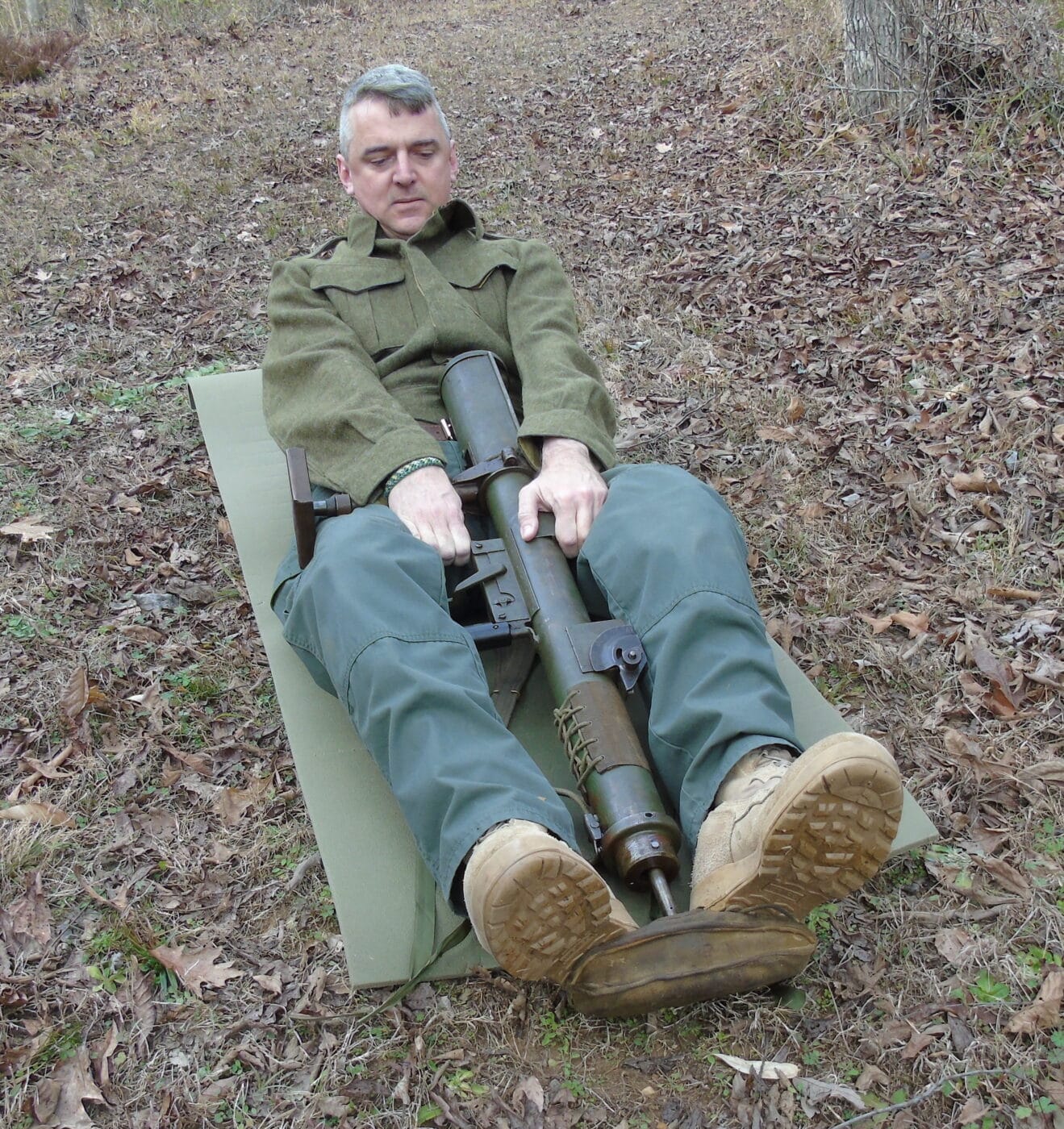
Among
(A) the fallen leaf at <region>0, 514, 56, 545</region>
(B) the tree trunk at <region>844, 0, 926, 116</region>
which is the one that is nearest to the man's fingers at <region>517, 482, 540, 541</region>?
(A) the fallen leaf at <region>0, 514, 56, 545</region>

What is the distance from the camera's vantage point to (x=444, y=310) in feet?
11.3

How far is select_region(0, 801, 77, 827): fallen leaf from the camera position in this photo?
266 cm

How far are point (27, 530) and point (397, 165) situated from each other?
1874 millimetres

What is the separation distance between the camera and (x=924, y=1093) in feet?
6.56

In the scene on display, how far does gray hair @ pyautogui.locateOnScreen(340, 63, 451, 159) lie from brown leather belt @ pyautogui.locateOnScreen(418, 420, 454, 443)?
102 cm

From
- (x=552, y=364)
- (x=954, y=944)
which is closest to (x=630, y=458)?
(x=552, y=364)

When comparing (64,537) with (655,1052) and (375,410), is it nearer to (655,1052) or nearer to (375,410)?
(375,410)

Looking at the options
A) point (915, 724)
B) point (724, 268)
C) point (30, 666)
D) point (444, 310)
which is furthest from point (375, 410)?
point (724, 268)

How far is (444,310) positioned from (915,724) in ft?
6.42

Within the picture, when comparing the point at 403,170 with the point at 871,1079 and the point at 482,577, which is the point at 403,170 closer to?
the point at 482,577

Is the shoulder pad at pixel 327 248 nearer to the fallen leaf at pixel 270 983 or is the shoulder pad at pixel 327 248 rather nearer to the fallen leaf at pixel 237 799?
the fallen leaf at pixel 237 799

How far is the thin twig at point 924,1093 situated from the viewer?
1975 millimetres

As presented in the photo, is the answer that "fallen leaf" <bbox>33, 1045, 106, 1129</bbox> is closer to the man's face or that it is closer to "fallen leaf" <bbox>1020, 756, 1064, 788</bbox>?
"fallen leaf" <bbox>1020, 756, 1064, 788</bbox>

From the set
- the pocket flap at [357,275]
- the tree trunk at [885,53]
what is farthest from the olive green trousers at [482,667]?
the tree trunk at [885,53]
